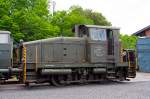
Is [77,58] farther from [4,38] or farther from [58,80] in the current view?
[4,38]

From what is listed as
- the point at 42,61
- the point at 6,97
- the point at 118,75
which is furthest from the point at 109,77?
the point at 6,97

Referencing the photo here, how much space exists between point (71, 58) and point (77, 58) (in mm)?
378

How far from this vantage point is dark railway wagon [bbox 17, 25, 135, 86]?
747 inches

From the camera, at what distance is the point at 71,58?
2017 centimetres

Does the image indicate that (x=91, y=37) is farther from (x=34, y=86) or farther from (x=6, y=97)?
(x=6, y=97)

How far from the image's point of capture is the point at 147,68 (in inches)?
1270

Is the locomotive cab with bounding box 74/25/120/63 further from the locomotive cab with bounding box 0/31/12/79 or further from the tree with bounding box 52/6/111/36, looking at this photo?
the tree with bounding box 52/6/111/36

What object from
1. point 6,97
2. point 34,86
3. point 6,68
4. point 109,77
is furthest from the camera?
point 109,77

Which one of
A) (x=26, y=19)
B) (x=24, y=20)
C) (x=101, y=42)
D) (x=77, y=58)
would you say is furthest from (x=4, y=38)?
(x=26, y=19)

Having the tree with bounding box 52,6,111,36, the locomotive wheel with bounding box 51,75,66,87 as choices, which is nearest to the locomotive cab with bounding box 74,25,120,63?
the locomotive wheel with bounding box 51,75,66,87

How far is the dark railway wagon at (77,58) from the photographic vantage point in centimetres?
1898

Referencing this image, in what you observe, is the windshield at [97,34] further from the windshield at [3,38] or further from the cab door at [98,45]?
the windshield at [3,38]

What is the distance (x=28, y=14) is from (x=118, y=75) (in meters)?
9.77

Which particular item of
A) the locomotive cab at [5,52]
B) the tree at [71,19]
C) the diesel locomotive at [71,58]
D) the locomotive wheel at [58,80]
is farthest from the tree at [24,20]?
the locomotive cab at [5,52]
